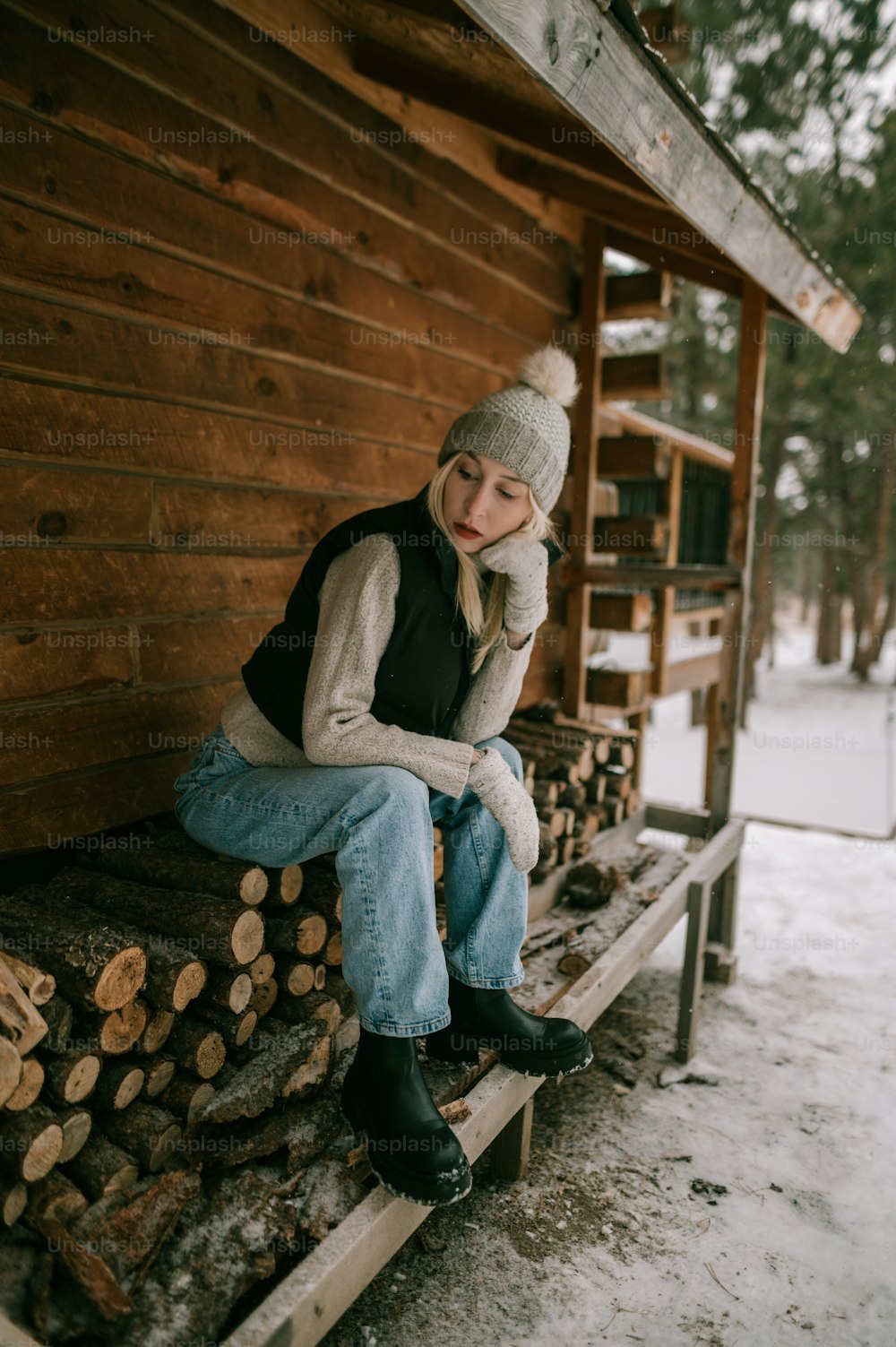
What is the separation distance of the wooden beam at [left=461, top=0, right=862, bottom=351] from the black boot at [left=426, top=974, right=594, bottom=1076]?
2.21 m

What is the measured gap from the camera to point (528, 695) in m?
4.93

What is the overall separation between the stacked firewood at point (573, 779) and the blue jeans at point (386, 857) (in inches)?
42.5

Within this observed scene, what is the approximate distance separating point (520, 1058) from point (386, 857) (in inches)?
30.4

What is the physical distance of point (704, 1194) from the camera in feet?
8.55

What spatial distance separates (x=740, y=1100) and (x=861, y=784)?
22.4 feet

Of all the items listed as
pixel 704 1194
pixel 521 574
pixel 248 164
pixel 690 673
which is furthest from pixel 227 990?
pixel 690 673

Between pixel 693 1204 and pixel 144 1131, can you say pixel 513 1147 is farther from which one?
pixel 144 1131

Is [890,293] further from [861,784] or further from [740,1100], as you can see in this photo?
[740,1100]

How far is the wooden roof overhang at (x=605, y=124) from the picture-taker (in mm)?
1934

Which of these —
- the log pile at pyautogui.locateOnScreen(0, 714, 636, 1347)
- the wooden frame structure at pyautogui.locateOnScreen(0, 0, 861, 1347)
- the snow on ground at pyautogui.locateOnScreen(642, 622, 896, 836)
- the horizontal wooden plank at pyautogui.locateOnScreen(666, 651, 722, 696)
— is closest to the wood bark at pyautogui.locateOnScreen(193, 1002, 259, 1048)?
the log pile at pyautogui.locateOnScreen(0, 714, 636, 1347)

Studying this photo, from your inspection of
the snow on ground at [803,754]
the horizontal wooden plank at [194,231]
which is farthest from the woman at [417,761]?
the snow on ground at [803,754]

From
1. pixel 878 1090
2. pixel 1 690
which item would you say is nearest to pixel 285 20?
pixel 1 690

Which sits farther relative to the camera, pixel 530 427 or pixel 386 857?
pixel 530 427

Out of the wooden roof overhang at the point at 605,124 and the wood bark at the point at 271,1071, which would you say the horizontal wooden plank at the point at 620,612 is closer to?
the wooden roof overhang at the point at 605,124
